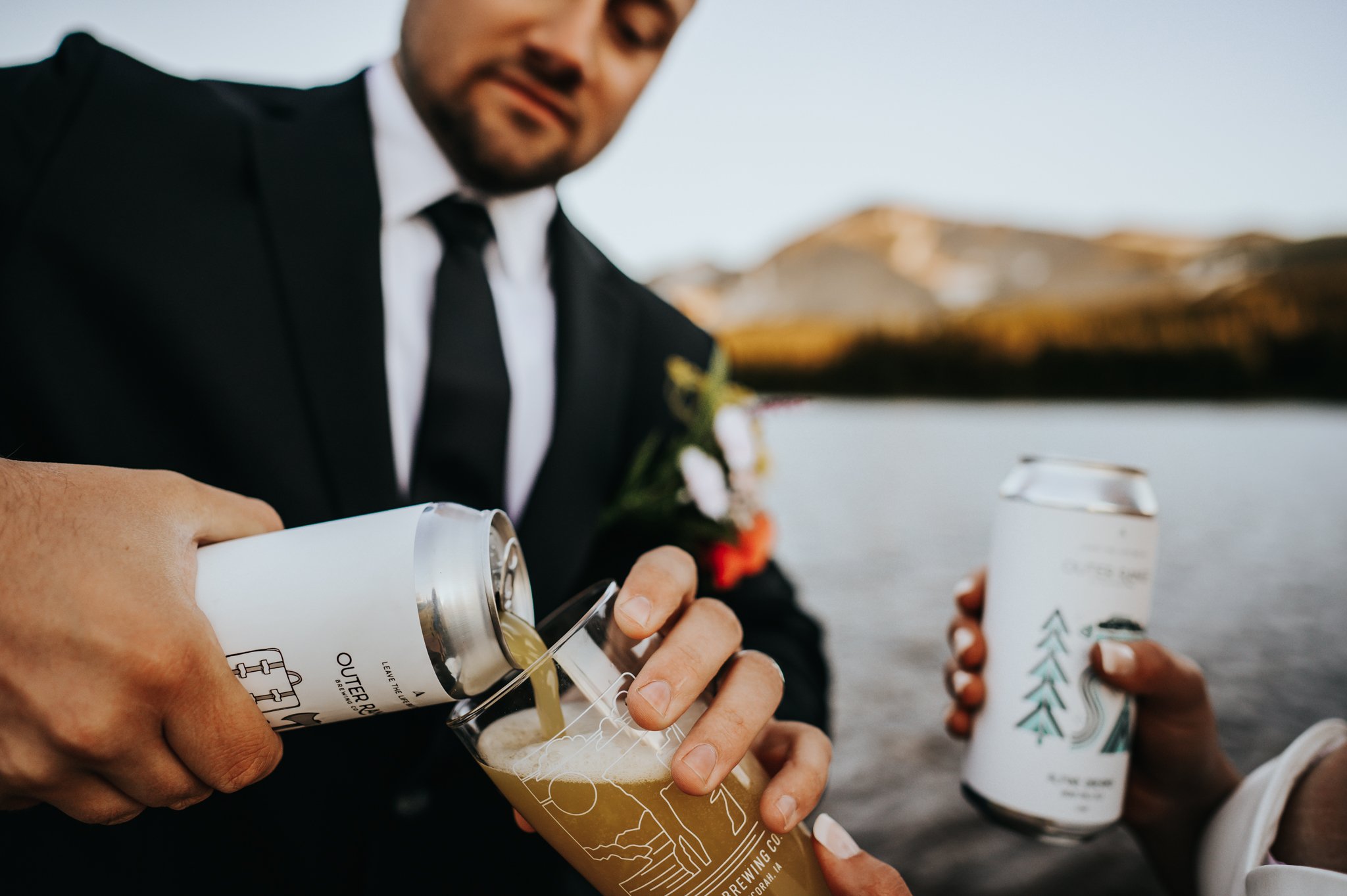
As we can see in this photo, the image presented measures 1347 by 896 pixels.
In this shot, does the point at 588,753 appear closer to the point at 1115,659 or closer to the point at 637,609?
the point at 637,609

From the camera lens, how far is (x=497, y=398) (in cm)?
109

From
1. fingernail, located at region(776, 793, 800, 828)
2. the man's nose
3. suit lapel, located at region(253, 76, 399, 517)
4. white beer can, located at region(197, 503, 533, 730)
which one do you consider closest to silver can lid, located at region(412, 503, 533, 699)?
white beer can, located at region(197, 503, 533, 730)

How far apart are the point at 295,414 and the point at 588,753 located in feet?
2.32

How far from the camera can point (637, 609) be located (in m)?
0.58

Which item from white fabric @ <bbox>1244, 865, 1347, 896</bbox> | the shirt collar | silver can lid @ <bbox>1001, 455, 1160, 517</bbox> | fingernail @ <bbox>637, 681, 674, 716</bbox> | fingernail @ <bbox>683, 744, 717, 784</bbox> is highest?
the shirt collar

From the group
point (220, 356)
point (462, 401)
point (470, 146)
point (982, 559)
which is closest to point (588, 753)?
point (462, 401)

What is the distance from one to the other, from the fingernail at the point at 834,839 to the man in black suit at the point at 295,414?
0.03 metres

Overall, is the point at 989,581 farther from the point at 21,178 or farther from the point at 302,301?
the point at 21,178

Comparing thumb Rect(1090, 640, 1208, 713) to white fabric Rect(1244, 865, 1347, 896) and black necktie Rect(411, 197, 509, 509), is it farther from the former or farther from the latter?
black necktie Rect(411, 197, 509, 509)

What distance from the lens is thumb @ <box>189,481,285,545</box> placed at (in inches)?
21.5

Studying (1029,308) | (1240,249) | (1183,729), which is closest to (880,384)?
(1029,308)

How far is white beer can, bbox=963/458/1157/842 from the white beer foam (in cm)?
45

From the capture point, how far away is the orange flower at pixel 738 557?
1360 mm

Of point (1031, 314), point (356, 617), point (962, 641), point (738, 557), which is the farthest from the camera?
point (1031, 314)
